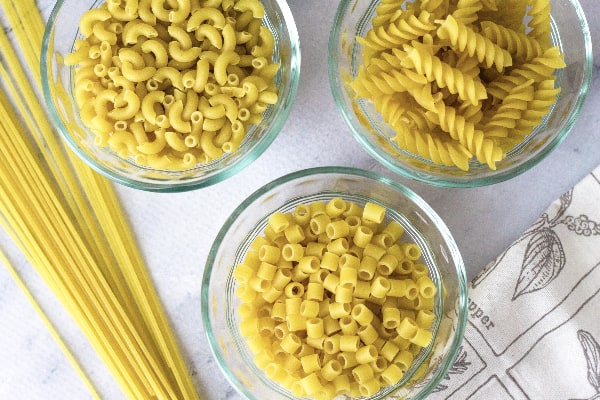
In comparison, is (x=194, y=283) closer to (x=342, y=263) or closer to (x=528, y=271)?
(x=342, y=263)

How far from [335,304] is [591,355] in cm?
44

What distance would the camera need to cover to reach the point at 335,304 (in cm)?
93

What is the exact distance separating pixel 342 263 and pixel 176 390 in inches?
15.2

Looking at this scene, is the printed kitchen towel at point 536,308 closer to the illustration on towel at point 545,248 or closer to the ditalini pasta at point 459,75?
the illustration on towel at point 545,248

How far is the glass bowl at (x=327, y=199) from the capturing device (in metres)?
1.00

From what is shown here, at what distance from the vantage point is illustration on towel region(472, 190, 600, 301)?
1066 millimetres

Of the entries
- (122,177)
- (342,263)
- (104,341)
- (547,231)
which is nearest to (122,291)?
(104,341)

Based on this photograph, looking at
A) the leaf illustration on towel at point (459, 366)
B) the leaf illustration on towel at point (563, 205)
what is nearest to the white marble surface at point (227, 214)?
the leaf illustration on towel at point (563, 205)

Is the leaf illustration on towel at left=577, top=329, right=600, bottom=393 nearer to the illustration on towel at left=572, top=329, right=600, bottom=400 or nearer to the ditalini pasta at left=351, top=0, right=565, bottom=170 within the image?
the illustration on towel at left=572, top=329, right=600, bottom=400

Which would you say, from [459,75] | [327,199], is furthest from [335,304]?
[459,75]

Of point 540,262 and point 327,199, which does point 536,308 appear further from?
point 327,199

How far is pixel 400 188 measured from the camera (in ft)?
3.32

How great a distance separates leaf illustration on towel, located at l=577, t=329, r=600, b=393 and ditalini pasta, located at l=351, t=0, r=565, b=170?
342 millimetres

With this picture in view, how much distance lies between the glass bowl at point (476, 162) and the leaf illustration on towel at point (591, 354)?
11.9 inches
